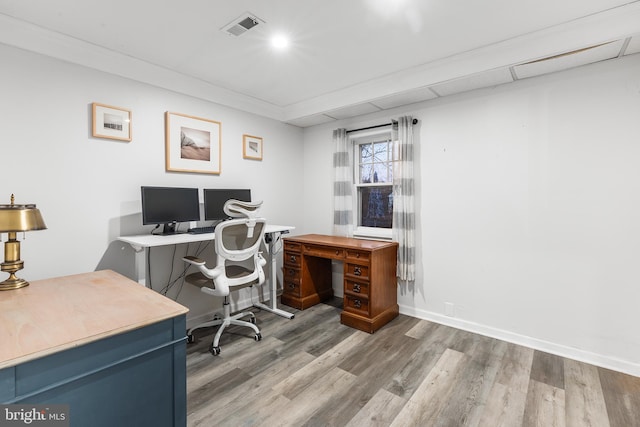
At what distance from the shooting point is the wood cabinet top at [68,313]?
43.6 inches

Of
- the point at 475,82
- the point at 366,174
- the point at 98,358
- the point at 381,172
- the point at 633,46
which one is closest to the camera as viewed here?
the point at 98,358

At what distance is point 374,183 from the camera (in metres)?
3.87

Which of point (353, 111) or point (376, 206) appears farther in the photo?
point (376, 206)

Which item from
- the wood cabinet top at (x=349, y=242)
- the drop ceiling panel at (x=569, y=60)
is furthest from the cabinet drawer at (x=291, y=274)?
the drop ceiling panel at (x=569, y=60)

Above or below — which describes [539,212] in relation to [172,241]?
above

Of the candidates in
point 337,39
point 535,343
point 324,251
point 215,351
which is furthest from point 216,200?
point 535,343

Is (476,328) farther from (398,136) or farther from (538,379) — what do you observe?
(398,136)

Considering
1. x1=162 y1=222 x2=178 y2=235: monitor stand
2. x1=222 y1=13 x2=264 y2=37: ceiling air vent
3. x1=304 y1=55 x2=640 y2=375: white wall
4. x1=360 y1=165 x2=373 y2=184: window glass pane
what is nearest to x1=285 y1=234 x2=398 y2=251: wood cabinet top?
x1=304 y1=55 x2=640 y2=375: white wall

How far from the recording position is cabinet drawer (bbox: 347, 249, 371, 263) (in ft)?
10.1

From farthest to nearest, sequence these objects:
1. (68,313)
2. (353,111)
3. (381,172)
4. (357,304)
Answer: (381,172) < (353,111) < (357,304) < (68,313)

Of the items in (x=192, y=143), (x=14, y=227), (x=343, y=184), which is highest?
(x=192, y=143)

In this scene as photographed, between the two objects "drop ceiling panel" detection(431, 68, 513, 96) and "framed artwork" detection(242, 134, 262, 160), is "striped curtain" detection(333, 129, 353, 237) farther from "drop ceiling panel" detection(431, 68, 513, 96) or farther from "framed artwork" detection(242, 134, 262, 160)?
"drop ceiling panel" detection(431, 68, 513, 96)

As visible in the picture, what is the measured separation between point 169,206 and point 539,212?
3.33 metres

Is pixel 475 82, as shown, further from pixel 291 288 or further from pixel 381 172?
pixel 291 288
